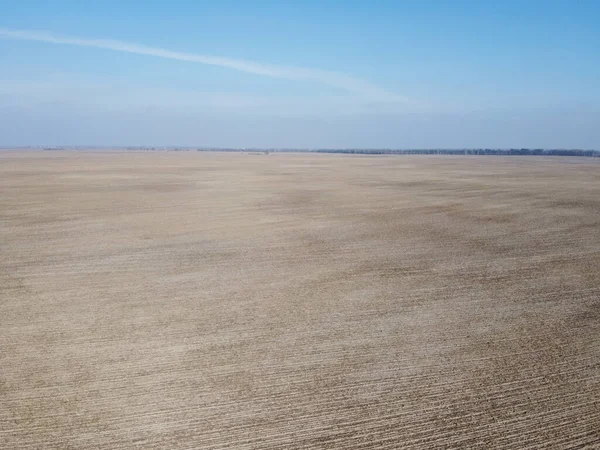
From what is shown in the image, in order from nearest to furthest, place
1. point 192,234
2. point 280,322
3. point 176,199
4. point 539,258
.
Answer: point 280,322
point 539,258
point 192,234
point 176,199

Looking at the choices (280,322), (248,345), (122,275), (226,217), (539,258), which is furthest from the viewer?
(226,217)

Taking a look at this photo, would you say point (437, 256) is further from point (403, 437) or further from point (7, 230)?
point (7, 230)

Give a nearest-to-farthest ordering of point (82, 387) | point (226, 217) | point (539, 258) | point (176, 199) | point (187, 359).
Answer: point (82, 387), point (187, 359), point (539, 258), point (226, 217), point (176, 199)

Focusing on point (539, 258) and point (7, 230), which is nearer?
point (539, 258)

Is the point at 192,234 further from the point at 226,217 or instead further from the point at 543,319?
the point at 543,319

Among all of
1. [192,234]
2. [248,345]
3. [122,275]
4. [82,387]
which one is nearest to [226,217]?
[192,234]

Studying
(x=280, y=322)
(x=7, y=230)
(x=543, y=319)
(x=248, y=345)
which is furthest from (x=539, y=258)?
(x=7, y=230)
